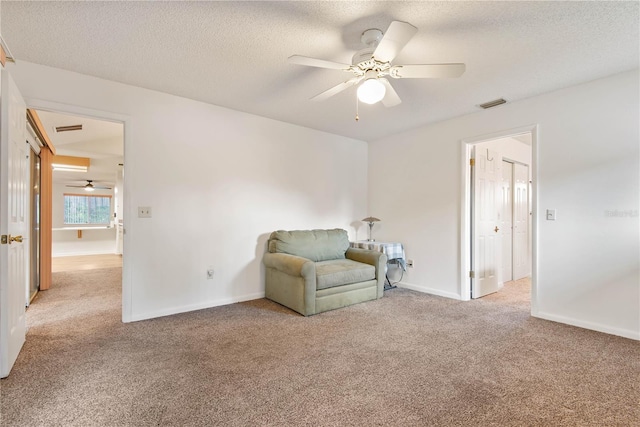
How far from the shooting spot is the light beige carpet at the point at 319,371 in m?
1.64

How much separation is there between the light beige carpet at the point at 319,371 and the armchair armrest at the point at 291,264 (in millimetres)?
473

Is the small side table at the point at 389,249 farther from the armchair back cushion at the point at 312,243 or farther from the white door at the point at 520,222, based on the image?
the white door at the point at 520,222

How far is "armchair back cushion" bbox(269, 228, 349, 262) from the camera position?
12.6ft

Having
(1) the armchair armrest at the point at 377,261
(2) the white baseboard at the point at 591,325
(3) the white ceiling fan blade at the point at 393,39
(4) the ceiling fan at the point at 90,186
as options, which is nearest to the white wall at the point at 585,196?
(2) the white baseboard at the point at 591,325

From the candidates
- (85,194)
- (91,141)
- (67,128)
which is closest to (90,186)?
(85,194)

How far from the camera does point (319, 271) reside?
135 inches

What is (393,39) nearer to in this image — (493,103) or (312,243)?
(493,103)

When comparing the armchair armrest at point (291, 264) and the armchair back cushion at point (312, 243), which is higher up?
the armchair back cushion at point (312, 243)

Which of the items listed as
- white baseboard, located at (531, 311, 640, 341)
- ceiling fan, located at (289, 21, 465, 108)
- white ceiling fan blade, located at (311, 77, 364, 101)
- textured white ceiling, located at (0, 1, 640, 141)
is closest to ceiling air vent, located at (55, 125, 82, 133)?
textured white ceiling, located at (0, 1, 640, 141)

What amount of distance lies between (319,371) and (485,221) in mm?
3298

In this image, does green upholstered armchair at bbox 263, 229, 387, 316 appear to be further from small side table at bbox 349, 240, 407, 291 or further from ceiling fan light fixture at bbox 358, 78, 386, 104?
ceiling fan light fixture at bbox 358, 78, 386, 104

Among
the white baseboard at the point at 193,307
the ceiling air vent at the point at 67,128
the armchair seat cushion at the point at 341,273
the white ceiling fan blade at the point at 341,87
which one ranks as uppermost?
the ceiling air vent at the point at 67,128

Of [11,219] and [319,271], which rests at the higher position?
[11,219]

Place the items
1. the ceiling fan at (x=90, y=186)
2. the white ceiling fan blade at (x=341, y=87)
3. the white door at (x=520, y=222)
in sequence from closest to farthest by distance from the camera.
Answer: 1. the white ceiling fan blade at (x=341, y=87)
2. the white door at (x=520, y=222)
3. the ceiling fan at (x=90, y=186)
